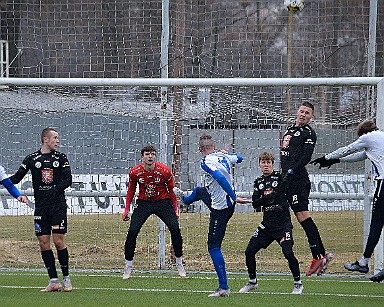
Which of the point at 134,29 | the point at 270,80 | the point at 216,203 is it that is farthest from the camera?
the point at 134,29

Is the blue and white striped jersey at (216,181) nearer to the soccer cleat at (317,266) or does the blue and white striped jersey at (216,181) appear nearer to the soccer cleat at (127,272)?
the soccer cleat at (317,266)

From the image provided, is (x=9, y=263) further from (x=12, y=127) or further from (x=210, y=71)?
(x=210, y=71)

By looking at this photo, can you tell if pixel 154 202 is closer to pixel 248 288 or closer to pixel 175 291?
pixel 175 291

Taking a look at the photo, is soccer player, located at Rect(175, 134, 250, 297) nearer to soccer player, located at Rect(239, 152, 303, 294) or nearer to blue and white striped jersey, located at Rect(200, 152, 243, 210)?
blue and white striped jersey, located at Rect(200, 152, 243, 210)

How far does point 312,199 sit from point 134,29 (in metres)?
4.78

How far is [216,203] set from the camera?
38.7 feet

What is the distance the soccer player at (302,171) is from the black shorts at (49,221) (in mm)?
3020

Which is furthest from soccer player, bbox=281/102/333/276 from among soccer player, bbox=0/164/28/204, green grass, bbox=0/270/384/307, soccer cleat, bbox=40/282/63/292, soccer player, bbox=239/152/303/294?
soccer player, bbox=0/164/28/204

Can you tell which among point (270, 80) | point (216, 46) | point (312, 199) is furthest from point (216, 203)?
point (216, 46)

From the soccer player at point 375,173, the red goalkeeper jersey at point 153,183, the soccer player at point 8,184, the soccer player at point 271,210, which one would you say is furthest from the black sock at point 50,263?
the soccer player at point 375,173

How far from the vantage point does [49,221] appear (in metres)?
12.1

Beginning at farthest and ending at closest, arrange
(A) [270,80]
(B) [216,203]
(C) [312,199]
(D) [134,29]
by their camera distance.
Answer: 1. (D) [134,29]
2. (C) [312,199]
3. (A) [270,80]
4. (B) [216,203]

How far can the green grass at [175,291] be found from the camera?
36.1 feet

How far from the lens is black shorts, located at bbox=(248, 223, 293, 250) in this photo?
11688mm
